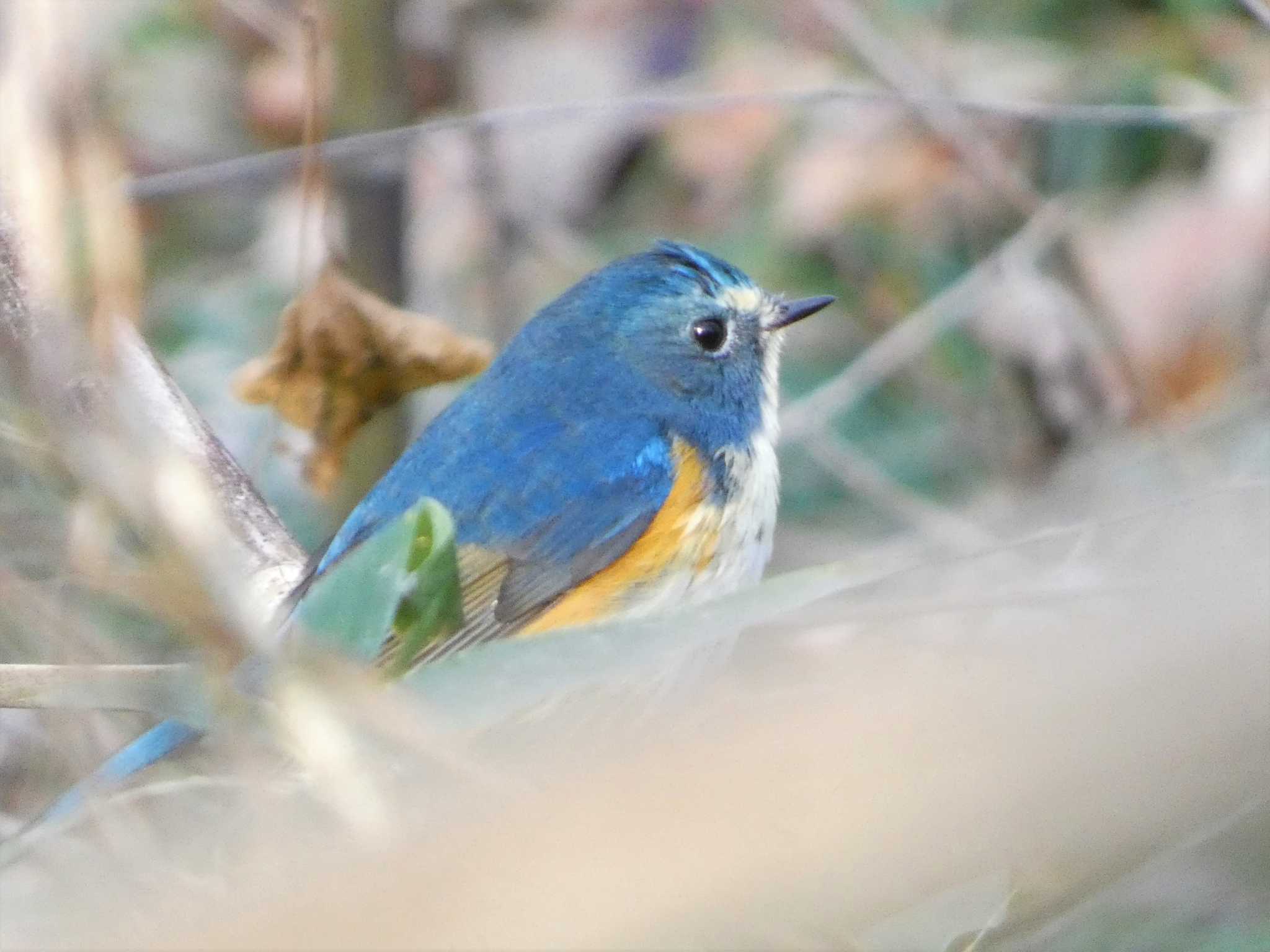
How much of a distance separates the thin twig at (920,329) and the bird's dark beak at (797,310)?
846mm

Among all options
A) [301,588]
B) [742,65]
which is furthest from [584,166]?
[301,588]

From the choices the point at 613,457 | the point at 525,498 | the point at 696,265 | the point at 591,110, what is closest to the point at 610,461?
the point at 613,457

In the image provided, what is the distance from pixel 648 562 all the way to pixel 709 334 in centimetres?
57

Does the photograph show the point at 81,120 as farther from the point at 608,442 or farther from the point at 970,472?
the point at 970,472

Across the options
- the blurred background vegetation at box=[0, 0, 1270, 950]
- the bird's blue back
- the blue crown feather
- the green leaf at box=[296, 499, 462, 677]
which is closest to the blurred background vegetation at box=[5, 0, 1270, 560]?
the blurred background vegetation at box=[0, 0, 1270, 950]

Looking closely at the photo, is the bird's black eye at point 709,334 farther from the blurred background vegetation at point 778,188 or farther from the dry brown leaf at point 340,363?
the blurred background vegetation at point 778,188

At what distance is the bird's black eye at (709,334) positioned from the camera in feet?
10.8

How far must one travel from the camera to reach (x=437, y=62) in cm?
521

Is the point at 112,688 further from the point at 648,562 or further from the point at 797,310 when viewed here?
the point at 797,310

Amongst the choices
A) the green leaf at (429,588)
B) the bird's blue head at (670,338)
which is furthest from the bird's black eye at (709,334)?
the green leaf at (429,588)

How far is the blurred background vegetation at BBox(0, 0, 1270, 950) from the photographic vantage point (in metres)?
4.08

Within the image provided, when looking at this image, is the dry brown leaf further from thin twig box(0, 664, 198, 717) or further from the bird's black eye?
thin twig box(0, 664, 198, 717)

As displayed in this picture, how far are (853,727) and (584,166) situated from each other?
5.16 metres

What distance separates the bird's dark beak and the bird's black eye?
0.35 feet
